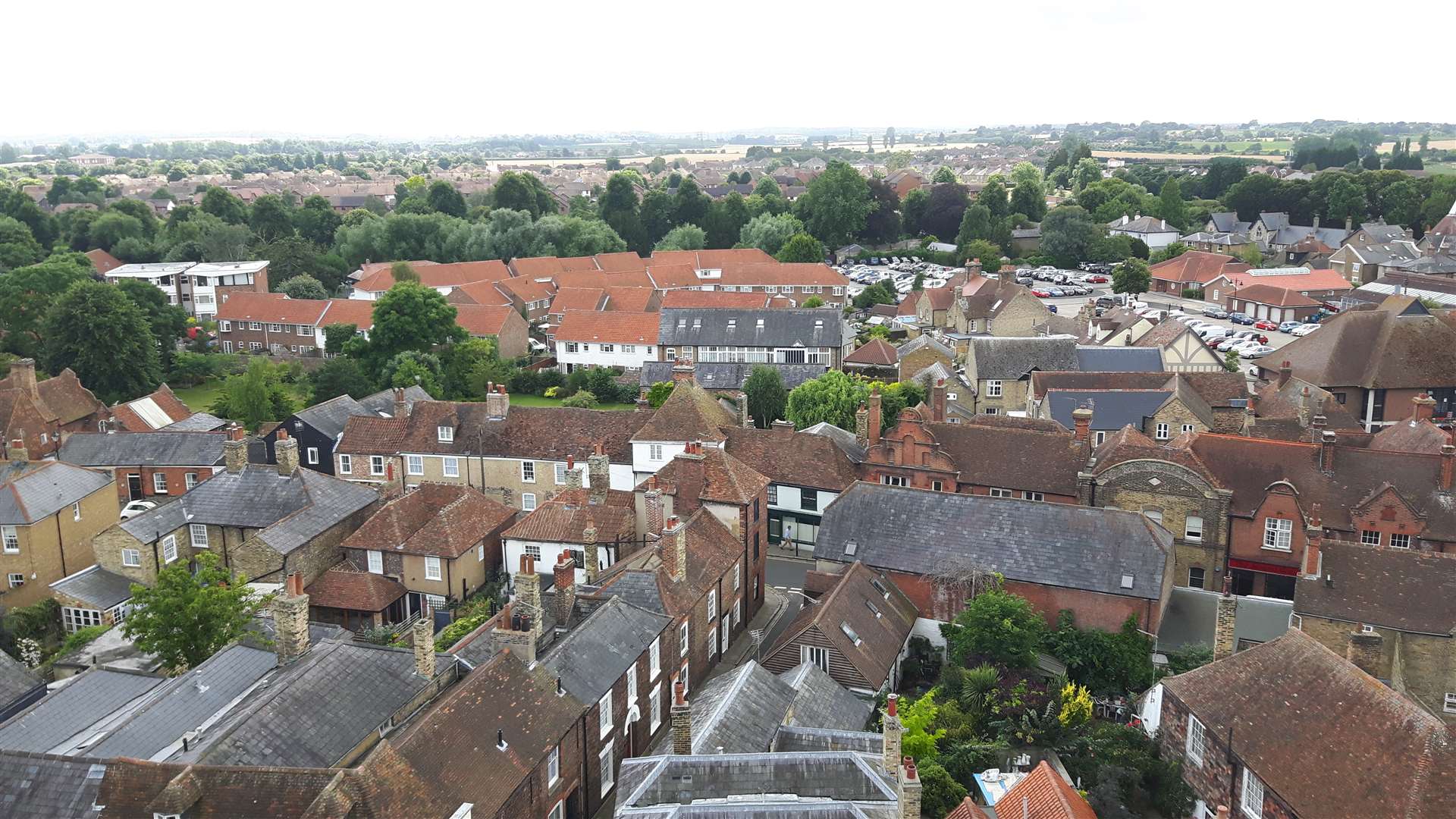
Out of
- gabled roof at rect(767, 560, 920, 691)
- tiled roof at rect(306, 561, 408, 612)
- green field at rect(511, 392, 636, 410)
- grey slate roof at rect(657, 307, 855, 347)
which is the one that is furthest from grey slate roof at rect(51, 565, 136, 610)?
grey slate roof at rect(657, 307, 855, 347)

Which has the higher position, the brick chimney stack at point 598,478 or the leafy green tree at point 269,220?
the leafy green tree at point 269,220

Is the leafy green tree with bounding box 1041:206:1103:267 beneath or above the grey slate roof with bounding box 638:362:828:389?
above

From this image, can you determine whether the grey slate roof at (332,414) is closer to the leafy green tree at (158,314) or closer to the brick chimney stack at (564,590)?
the brick chimney stack at (564,590)

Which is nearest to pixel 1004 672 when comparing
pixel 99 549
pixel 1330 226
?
pixel 99 549

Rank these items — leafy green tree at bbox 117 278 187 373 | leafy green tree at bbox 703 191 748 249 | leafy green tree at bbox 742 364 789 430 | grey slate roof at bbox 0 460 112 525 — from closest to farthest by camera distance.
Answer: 1. grey slate roof at bbox 0 460 112 525
2. leafy green tree at bbox 742 364 789 430
3. leafy green tree at bbox 117 278 187 373
4. leafy green tree at bbox 703 191 748 249

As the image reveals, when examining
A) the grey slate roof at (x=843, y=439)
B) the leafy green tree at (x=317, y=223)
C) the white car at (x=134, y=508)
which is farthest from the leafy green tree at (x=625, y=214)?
the grey slate roof at (x=843, y=439)

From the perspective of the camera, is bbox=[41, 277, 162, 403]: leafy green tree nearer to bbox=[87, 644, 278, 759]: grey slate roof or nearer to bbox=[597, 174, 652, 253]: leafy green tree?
bbox=[87, 644, 278, 759]: grey slate roof
